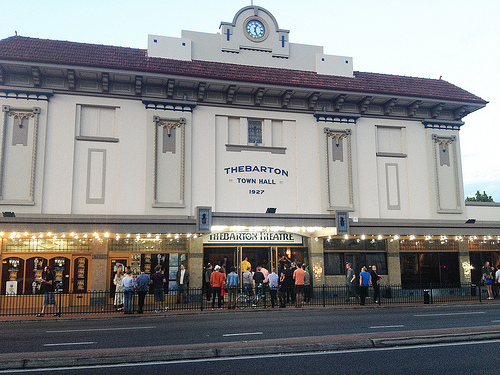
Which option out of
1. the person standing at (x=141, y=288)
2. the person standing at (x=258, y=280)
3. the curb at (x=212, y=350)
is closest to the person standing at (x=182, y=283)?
the person standing at (x=141, y=288)

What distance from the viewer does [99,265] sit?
834 inches

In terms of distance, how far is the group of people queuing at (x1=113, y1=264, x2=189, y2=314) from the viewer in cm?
1808

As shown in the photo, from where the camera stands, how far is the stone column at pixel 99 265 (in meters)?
21.0

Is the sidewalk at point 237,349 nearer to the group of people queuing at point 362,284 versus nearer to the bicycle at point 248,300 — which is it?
the group of people queuing at point 362,284

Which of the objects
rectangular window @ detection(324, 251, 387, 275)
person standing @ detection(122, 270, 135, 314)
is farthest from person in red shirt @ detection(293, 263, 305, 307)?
person standing @ detection(122, 270, 135, 314)

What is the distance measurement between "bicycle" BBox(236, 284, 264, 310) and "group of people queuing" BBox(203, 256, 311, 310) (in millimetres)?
44

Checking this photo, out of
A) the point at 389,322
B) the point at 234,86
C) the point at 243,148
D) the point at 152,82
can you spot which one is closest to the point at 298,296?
the point at 389,322

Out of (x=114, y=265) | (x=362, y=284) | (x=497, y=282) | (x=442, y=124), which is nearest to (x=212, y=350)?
(x=362, y=284)

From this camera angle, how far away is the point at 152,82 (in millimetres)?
22547

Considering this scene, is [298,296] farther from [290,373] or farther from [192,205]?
[290,373]

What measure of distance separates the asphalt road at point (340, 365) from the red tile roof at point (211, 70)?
16.2 m

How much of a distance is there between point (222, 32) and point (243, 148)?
6.52 meters

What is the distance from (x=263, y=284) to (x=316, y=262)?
4368 mm

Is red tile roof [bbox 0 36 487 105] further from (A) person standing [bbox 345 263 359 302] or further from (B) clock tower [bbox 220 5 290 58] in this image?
(A) person standing [bbox 345 263 359 302]
